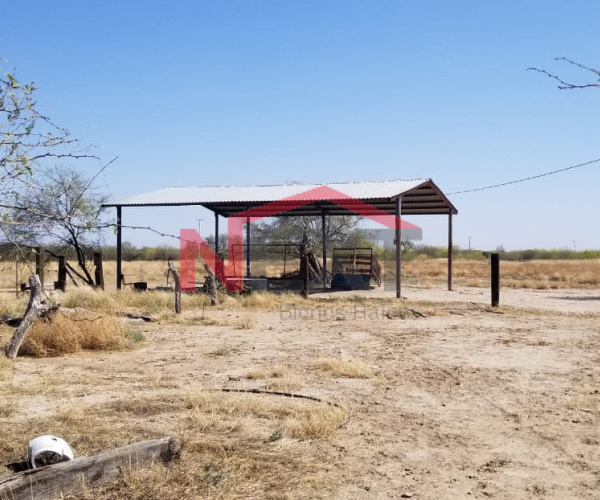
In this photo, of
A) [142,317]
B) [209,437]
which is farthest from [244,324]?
[209,437]

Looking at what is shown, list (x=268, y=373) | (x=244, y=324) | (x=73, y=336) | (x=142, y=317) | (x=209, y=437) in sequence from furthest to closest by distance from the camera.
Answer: (x=142, y=317), (x=244, y=324), (x=73, y=336), (x=268, y=373), (x=209, y=437)

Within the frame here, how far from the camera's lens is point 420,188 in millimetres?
22641

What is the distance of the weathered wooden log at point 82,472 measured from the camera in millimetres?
4246

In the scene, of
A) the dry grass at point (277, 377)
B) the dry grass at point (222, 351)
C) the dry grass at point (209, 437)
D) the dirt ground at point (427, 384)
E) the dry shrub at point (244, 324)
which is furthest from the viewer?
the dry shrub at point (244, 324)

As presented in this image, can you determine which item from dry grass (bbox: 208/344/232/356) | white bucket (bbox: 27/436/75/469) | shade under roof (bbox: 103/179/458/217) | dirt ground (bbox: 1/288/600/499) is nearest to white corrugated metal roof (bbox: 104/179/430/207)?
shade under roof (bbox: 103/179/458/217)

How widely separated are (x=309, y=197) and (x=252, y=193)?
118 inches

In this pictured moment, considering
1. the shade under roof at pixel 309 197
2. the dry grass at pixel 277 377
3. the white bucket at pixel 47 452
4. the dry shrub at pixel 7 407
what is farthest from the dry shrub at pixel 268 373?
the shade under roof at pixel 309 197

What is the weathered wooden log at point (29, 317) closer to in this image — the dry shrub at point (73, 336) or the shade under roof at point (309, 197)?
the dry shrub at point (73, 336)

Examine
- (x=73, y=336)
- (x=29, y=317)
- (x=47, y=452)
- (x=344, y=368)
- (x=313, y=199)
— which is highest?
(x=313, y=199)

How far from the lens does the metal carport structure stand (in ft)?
71.8

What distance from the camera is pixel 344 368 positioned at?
29.4 feet

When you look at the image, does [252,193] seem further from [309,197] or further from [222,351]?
[222,351]

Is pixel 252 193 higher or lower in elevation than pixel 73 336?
higher

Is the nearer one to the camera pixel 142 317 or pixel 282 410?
pixel 282 410
